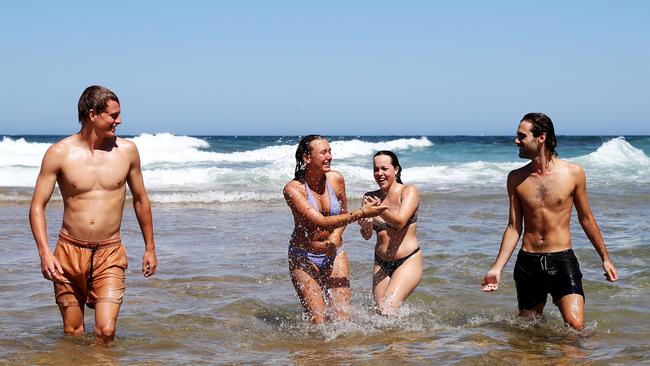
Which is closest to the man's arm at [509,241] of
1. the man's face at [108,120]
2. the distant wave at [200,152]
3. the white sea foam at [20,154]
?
the man's face at [108,120]

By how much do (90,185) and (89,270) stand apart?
1.95ft

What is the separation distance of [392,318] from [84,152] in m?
2.97

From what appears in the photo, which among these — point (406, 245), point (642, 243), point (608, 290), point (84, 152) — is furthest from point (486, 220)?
point (84, 152)

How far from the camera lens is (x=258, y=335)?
22.5ft

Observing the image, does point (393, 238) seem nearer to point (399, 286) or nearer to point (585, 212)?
point (399, 286)

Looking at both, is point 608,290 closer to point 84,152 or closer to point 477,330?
point 477,330

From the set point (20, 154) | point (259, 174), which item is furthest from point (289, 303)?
point (20, 154)

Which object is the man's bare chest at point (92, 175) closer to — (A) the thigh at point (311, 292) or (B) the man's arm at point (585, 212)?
(A) the thigh at point (311, 292)

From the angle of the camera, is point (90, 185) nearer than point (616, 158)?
Yes

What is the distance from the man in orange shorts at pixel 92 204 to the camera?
5543 mm

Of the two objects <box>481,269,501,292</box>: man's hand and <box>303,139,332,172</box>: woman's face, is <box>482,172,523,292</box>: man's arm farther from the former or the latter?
<box>303,139,332,172</box>: woman's face

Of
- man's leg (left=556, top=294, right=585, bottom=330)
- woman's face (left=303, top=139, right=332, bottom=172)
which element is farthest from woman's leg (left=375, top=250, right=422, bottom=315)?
man's leg (left=556, top=294, right=585, bottom=330)

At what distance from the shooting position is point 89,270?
568 cm

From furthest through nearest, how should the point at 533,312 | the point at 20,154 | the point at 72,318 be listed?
1. the point at 20,154
2. the point at 533,312
3. the point at 72,318
